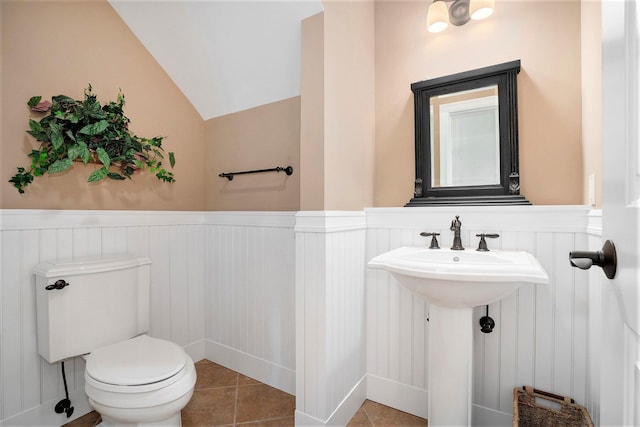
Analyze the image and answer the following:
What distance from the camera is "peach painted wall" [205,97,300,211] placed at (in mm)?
1900

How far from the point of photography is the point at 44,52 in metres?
1.55

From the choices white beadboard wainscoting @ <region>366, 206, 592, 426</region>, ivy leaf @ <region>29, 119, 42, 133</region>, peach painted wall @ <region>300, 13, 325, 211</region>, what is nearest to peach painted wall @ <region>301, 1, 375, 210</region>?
peach painted wall @ <region>300, 13, 325, 211</region>

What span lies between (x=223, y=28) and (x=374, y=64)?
0.92m

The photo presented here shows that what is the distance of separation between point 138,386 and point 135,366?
12cm

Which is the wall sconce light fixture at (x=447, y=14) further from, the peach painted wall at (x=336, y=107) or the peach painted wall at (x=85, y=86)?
the peach painted wall at (x=85, y=86)

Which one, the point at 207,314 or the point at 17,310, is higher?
the point at 17,310

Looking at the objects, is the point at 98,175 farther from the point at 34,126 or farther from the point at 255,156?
the point at 255,156

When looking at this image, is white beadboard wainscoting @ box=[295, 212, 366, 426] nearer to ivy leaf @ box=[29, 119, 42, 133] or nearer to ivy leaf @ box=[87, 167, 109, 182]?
ivy leaf @ box=[87, 167, 109, 182]

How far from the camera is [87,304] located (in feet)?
4.87

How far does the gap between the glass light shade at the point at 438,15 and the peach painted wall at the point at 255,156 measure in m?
0.84

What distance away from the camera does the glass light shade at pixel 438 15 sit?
1.67 meters

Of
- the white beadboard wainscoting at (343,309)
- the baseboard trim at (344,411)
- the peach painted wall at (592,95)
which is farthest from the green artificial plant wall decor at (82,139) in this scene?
the peach painted wall at (592,95)

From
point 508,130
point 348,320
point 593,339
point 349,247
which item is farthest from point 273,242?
point 593,339

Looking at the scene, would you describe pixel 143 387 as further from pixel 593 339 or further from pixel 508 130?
pixel 508 130
